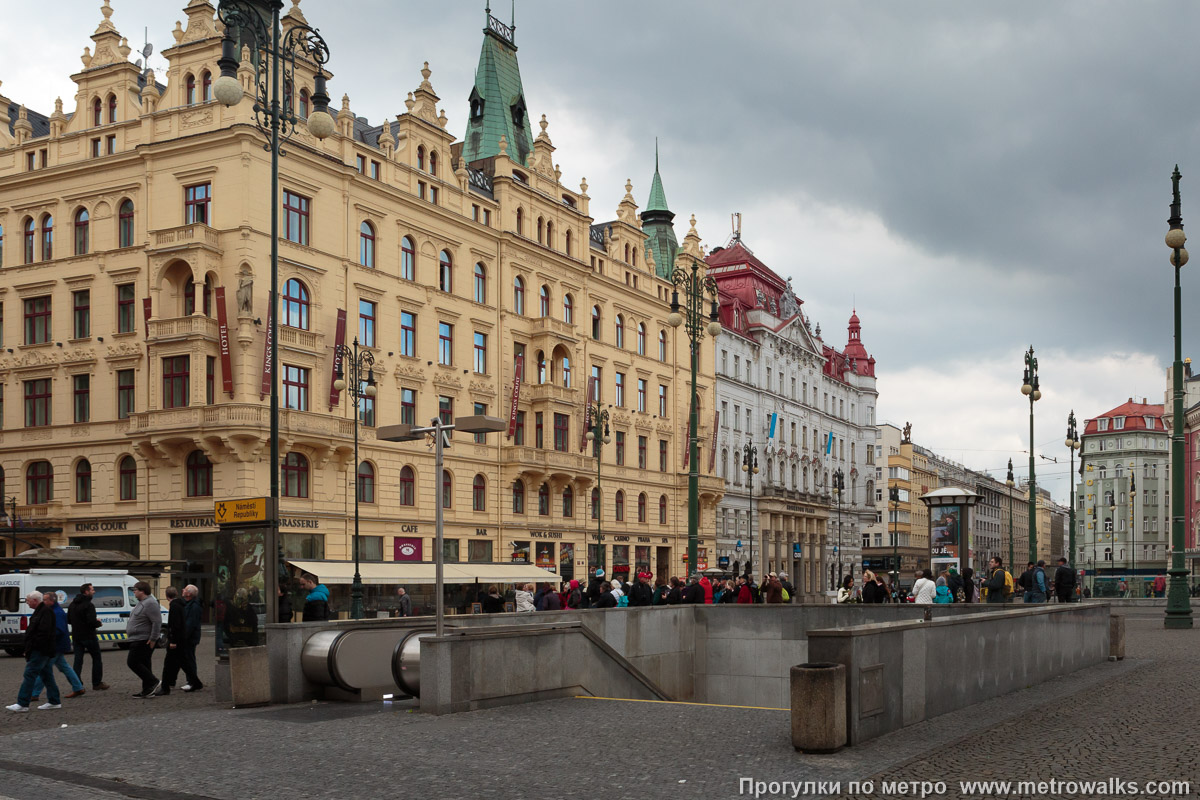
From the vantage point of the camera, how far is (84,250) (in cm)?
4778

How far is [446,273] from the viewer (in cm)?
5456

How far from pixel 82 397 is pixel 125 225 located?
6.72 m

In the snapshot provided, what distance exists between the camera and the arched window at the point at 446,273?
178 feet

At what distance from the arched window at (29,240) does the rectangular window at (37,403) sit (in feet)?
15.9

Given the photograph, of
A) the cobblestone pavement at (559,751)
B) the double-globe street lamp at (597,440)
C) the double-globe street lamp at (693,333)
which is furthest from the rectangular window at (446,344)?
the cobblestone pavement at (559,751)

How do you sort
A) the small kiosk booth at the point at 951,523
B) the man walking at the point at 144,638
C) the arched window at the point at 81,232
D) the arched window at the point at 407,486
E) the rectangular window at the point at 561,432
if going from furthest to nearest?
1. the rectangular window at the point at 561,432
2. the arched window at the point at 407,486
3. the arched window at the point at 81,232
4. the small kiosk booth at the point at 951,523
5. the man walking at the point at 144,638

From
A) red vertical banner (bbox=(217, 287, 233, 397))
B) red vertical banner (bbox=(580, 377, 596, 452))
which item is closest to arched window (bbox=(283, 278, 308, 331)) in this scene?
red vertical banner (bbox=(217, 287, 233, 397))

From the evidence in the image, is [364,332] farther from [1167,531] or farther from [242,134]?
[1167,531]

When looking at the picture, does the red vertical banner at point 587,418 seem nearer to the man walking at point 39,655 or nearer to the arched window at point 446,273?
the arched window at point 446,273

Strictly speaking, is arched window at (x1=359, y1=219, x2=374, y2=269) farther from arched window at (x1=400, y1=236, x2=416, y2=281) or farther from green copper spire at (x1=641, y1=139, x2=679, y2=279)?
green copper spire at (x1=641, y1=139, x2=679, y2=279)

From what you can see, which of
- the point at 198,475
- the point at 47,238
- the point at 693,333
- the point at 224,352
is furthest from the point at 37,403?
the point at 693,333

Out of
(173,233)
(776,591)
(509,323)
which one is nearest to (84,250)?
(173,233)

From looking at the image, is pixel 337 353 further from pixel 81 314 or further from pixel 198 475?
pixel 81 314

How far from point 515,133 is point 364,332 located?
18.3 meters
